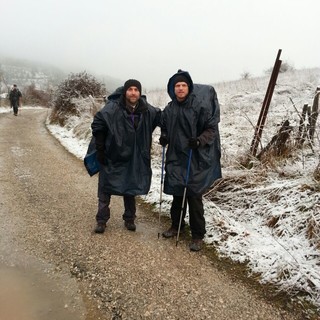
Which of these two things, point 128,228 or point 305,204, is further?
point 128,228

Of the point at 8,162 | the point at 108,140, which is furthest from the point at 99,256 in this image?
the point at 8,162

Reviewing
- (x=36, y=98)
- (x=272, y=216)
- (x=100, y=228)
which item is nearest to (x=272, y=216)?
(x=272, y=216)

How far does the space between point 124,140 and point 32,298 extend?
1.86m

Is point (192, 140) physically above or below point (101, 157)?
above

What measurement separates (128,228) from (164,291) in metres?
1.36

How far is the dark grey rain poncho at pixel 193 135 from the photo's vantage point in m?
3.52

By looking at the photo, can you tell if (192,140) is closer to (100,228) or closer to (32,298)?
(100,228)

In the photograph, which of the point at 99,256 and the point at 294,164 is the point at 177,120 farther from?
the point at 294,164

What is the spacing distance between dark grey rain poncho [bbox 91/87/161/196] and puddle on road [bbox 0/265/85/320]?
1.30 metres

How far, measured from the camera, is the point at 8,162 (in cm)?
731

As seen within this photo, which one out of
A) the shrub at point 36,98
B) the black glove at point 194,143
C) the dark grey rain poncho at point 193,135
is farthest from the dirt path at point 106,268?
the shrub at point 36,98

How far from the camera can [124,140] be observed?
3725 mm

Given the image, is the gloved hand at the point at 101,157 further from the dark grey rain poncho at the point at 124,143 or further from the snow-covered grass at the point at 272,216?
the snow-covered grass at the point at 272,216

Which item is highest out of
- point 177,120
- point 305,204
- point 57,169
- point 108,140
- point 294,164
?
point 177,120
